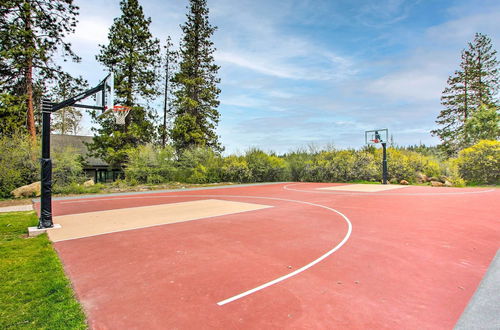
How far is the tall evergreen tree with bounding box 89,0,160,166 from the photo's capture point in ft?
66.9

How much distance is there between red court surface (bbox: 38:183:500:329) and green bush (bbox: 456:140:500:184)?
41.6ft

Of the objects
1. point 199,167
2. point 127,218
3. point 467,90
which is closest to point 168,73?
point 199,167

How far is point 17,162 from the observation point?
1283cm

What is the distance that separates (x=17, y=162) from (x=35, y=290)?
13.4 m

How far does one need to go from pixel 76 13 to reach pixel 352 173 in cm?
2140

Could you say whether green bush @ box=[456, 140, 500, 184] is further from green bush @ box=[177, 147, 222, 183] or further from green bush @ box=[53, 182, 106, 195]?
green bush @ box=[53, 182, 106, 195]

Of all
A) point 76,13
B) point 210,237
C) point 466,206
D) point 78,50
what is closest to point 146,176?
point 78,50

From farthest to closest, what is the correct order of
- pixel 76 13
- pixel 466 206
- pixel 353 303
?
pixel 76 13
pixel 466 206
pixel 353 303

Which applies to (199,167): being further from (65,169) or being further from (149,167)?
(65,169)

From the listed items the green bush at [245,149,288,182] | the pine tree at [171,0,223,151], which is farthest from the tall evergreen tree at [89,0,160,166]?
the green bush at [245,149,288,182]

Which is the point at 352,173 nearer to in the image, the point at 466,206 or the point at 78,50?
the point at 466,206

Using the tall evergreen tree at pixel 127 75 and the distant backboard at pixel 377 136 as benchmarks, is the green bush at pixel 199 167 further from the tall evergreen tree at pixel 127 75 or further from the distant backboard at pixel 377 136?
the distant backboard at pixel 377 136

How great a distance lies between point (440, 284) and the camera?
315 centimetres

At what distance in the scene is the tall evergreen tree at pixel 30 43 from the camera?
1370cm
